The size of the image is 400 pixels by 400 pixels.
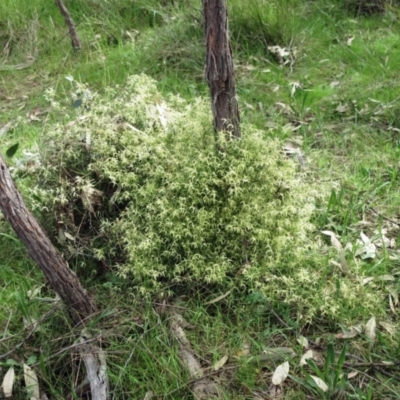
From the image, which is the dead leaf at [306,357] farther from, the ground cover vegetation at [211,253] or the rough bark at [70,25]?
the rough bark at [70,25]

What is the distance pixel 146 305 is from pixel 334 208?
112 cm

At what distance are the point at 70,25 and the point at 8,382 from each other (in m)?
3.33

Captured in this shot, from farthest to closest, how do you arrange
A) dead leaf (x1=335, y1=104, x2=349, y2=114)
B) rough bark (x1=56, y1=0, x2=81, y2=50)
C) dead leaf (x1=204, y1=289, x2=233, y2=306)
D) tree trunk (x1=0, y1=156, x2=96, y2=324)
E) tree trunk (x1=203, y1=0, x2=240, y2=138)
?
rough bark (x1=56, y1=0, x2=81, y2=50) < dead leaf (x1=335, y1=104, x2=349, y2=114) < dead leaf (x1=204, y1=289, x2=233, y2=306) < tree trunk (x1=203, y1=0, x2=240, y2=138) < tree trunk (x1=0, y1=156, x2=96, y2=324)

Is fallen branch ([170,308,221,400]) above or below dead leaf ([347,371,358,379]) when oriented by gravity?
above

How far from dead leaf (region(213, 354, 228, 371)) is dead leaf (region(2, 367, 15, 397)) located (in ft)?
2.56

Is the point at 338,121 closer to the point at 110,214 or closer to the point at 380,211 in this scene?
the point at 380,211

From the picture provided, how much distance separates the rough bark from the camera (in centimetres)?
448

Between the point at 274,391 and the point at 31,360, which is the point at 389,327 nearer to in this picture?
the point at 274,391

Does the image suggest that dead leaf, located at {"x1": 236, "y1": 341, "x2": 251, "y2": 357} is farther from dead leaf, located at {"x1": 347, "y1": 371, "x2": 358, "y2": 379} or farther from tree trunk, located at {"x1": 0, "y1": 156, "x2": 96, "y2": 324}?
tree trunk, located at {"x1": 0, "y1": 156, "x2": 96, "y2": 324}

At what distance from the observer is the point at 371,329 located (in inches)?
83.3

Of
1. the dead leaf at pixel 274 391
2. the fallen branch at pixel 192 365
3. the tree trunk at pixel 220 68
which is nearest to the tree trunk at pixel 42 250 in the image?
the fallen branch at pixel 192 365

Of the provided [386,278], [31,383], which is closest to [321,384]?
[386,278]

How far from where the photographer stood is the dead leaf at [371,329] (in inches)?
82.6

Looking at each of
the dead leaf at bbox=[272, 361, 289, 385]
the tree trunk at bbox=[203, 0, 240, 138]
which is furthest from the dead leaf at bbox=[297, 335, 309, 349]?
the tree trunk at bbox=[203, 0, 240, 138]
